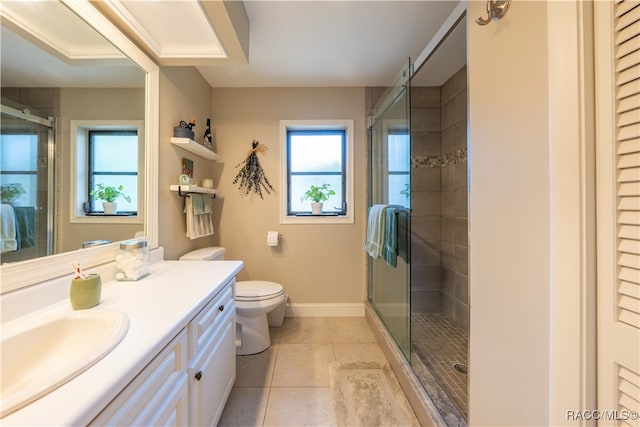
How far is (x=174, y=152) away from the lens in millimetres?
1812

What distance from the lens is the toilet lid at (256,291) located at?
1837 millimetres

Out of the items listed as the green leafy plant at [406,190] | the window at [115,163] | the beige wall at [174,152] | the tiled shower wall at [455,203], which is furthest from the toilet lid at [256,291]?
the tiled shower wall at [455,203]

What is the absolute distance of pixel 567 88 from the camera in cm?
57

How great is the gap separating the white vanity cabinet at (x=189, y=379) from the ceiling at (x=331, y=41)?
1657 millimetres

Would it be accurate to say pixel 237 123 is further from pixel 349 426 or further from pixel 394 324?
pixel 349 426

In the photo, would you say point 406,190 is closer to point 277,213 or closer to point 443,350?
point 443,350

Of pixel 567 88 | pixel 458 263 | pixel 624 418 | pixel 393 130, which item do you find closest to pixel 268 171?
pixel 393 130

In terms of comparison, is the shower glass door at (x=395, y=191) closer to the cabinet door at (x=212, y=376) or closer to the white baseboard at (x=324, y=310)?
the white baseboard at (x=324, y=310)

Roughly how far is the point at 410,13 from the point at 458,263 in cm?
200

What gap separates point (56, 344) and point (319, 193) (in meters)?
2.11

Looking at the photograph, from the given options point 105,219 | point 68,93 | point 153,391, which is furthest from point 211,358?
point 68,93

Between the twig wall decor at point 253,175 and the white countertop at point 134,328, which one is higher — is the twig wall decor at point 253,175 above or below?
above

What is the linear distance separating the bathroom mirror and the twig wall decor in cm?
107

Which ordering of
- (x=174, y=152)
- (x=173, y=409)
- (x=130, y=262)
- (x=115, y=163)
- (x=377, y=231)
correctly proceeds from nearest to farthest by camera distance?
(x=173, y=409) → (x=130, y=262) → (x=115, y=163) → (x=174, y=152) → (x=377, y=231)
